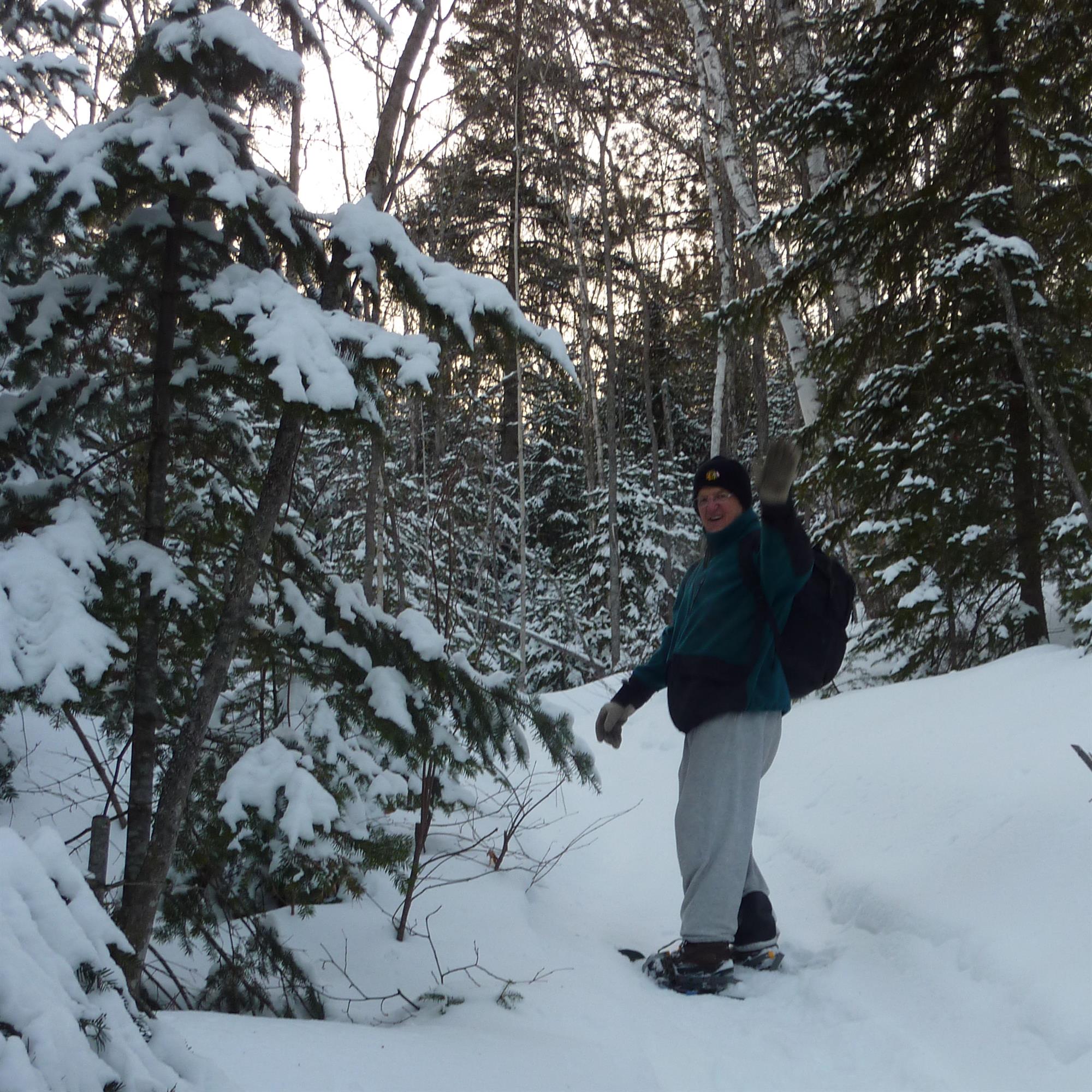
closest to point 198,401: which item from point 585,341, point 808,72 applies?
point 808,72

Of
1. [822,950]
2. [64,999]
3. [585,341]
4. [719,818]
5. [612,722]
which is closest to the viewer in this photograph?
[64,999]

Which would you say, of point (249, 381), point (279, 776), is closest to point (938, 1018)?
point (279, 776)

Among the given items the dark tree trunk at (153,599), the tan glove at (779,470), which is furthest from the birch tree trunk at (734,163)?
the dark tree trunk at (153,599)

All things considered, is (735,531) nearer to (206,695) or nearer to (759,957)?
(759,957)

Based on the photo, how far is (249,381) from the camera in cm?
319

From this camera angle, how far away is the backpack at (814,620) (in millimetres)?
3352

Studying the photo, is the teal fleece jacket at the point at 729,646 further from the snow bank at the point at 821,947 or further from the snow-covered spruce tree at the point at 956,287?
the snow-covered spruce tree at the point at 956,287

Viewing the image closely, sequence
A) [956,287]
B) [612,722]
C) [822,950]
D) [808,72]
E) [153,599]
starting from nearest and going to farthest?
[153,599] < [822,950] < [612,722] < [956,287] < [808,72]

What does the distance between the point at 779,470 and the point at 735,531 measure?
724 millimetres

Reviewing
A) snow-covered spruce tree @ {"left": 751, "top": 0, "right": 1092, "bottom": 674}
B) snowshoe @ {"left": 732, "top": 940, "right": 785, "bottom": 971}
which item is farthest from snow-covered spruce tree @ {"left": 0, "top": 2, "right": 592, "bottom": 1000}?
snow-covered spruce tree @ {"left": 751, "top": 0, "right": 1092, "bottom": 674}

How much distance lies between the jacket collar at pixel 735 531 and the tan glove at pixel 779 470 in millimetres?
629

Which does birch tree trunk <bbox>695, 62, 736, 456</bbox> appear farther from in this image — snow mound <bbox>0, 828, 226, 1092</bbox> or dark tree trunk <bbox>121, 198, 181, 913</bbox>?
snow mound <bbox>0, 828, 226, 1092</bbox>

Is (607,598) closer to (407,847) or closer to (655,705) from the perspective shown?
(655,705)

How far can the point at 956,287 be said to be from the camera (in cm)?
631
